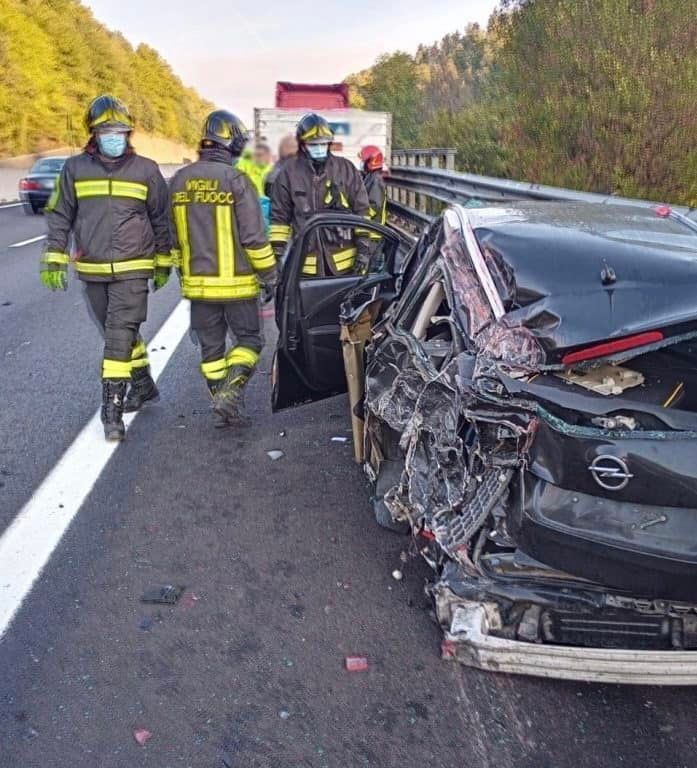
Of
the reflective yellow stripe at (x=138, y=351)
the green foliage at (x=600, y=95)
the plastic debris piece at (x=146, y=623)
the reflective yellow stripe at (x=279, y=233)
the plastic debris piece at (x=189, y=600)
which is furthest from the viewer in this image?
the green foliage at (x=600, y=95)

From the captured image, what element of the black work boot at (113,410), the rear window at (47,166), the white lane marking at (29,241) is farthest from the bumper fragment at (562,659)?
the rear window at (47,166)

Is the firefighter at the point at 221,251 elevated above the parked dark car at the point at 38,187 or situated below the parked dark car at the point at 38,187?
above

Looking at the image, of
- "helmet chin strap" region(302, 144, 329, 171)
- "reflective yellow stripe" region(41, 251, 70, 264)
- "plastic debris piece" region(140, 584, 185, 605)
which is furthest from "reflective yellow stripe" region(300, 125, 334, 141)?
"plastic debris piece" region(140, 584, 185, 605)

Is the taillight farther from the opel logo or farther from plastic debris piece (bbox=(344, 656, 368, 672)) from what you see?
plastic debris piece (bbox=(344, 656, 368, 672))

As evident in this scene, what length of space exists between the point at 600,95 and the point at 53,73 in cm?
4213

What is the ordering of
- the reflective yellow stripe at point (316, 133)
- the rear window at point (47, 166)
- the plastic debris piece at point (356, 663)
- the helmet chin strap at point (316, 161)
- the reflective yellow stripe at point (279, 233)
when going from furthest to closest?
the rear window at point (47, 166) < the reflective yellow stripe at point (279, 233) < the helmet chin strap at point (316, 161) < the reflective yellow stripe at point (316, 133) < the plastic debris piece at point (356, 663)

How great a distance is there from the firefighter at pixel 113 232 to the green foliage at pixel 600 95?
19.8 ft

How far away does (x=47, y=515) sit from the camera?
3842 mm

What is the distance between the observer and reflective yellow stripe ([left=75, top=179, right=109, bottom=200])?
473cm

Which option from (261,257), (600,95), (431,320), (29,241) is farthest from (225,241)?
(29,241)

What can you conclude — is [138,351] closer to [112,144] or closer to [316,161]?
[112,144]

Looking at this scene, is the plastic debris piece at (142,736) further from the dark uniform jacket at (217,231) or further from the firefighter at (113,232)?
the dark uniform jacket at (217,231)

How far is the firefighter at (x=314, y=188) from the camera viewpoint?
5922 millimetres

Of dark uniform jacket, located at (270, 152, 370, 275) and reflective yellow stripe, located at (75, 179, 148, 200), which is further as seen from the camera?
dark uniform jacket, located at (270, 152, 370, 275)
